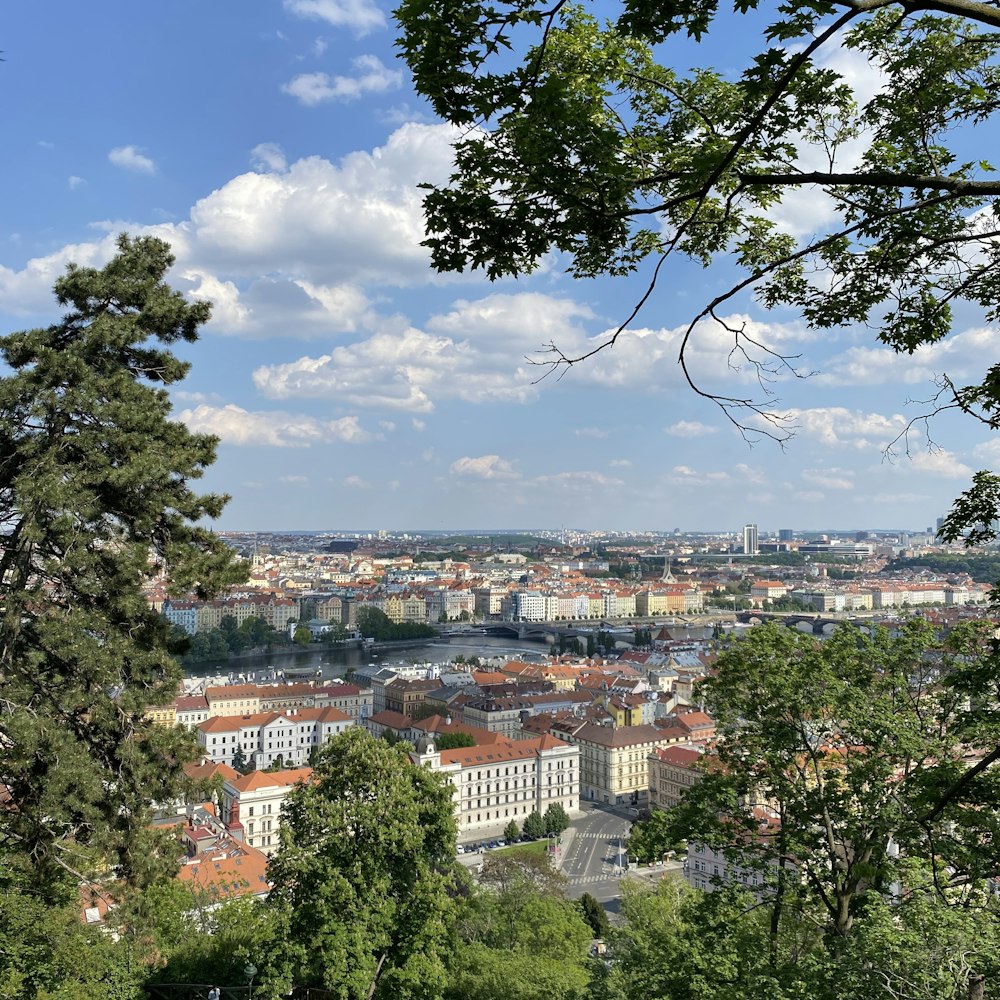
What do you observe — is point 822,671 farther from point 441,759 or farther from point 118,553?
point 441,759

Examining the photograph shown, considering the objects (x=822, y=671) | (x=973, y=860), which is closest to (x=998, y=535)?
(x=973, y=860)

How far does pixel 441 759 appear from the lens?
29172 millimetres

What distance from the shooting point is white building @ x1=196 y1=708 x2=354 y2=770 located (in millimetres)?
35438

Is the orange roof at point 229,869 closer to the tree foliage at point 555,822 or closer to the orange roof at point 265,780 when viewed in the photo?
the orange roof at point 265,780

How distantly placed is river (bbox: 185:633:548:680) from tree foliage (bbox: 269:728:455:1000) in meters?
44.7

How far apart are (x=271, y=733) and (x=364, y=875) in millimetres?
29425

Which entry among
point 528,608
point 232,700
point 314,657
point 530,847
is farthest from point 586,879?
point 528,608

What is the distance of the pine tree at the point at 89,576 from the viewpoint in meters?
4.87

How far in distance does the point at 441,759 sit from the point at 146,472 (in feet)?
84.5

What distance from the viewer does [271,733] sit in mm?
36562

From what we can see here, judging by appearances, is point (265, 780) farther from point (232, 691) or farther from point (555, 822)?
point (232, 691)

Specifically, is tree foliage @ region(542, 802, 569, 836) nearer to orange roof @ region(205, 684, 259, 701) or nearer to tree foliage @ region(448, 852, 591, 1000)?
tree foliage @ region(448, 852, 591, 1000)

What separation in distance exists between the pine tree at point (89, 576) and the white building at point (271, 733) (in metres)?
30.6

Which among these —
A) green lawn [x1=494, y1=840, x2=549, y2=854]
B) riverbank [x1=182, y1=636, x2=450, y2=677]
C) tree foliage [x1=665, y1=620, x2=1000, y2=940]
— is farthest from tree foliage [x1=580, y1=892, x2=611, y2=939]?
riverbank [x1=182, y1=636, x2=450, y2=677]
